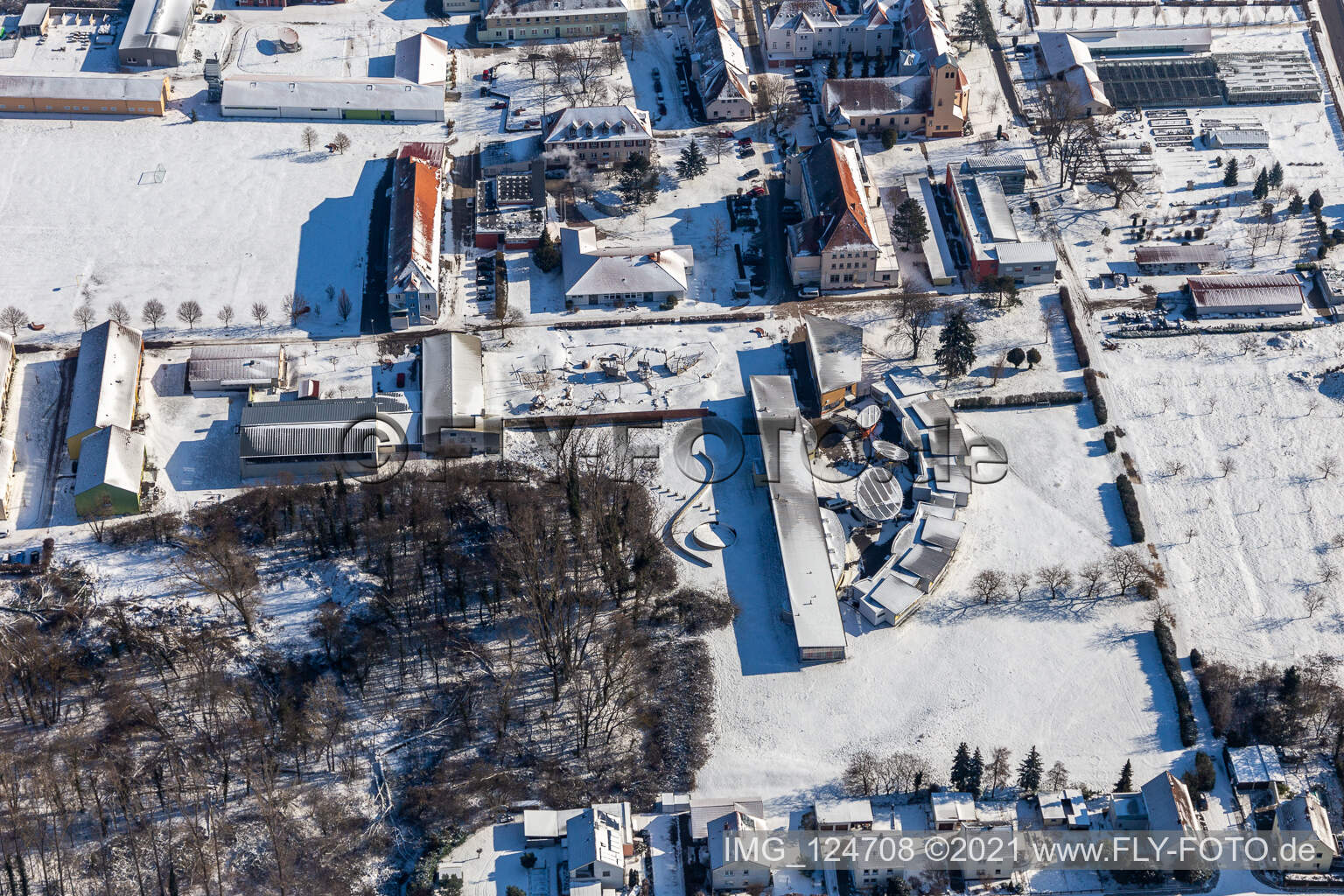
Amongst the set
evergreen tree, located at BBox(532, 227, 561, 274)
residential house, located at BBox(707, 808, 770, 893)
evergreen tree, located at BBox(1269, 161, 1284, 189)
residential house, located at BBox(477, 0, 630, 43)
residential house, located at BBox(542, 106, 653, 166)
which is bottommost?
residential house, located at BBox(707, 808, 770, 893)

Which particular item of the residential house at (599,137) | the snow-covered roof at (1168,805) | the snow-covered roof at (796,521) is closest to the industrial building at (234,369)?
the residential house at (599,137)

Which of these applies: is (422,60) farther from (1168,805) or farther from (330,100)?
(1168,805)

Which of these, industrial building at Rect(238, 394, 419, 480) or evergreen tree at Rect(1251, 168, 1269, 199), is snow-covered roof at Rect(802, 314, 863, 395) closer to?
industrial building at Rect(238, 394, 419, 480)

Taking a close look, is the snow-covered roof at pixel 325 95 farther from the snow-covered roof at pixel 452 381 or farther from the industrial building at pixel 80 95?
the snow-covered roof at pixel 452 381

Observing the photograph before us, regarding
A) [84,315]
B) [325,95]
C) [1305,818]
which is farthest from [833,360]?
[84,315]

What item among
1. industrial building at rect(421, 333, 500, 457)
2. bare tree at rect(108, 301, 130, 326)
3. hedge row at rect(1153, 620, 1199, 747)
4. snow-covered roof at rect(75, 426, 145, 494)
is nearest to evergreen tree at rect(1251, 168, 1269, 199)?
hedge row at rect(1153, 620, 1199, 747)
